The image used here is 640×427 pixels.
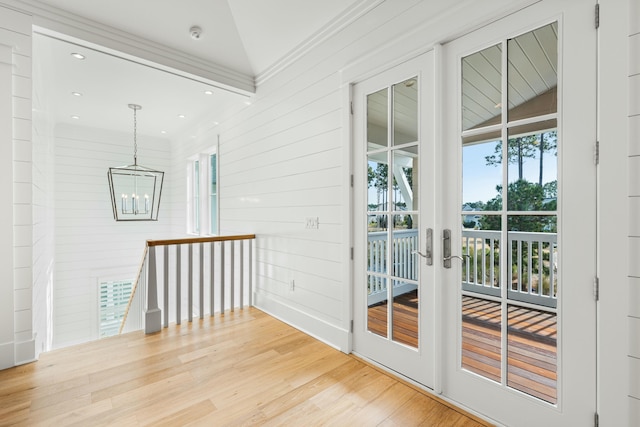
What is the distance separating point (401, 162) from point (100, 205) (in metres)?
5.91

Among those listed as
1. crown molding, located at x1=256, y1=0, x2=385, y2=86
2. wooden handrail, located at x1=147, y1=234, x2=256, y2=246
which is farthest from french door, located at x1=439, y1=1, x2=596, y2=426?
wooden handrail, located at x1=147, y1=234, x2=256, y2=246

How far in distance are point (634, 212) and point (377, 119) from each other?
5.20 ft

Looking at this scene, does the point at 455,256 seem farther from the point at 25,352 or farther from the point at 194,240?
the point at 25,352

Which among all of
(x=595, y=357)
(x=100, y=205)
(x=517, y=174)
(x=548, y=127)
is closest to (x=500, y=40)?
(x=548, y=127)

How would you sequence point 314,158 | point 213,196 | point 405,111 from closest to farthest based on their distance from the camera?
point 405,111, point 314,158, point 213,196

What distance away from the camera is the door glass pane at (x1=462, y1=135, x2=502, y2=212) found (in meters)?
1.77

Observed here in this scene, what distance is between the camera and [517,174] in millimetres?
1687

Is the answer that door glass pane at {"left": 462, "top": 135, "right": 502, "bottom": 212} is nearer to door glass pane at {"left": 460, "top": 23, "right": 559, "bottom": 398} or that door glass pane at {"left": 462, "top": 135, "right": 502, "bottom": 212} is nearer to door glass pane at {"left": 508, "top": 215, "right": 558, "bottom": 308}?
door glass pane at {"left": 460, "top": 23, "right": 559, "bottom": 398}

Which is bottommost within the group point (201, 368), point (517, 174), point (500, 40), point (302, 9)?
point (201, 368)

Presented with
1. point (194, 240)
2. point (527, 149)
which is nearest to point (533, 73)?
point (527, 149)

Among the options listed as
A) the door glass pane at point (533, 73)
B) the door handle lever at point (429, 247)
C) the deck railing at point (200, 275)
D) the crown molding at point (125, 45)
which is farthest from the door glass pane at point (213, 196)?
the door glass pane at point (533, 73)

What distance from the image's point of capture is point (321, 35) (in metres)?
2.78

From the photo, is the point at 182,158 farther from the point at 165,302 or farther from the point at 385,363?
the point at 385,363

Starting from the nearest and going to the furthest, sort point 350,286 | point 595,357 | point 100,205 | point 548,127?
point 595,357, point 548,127, point 350,286, point 100,205
